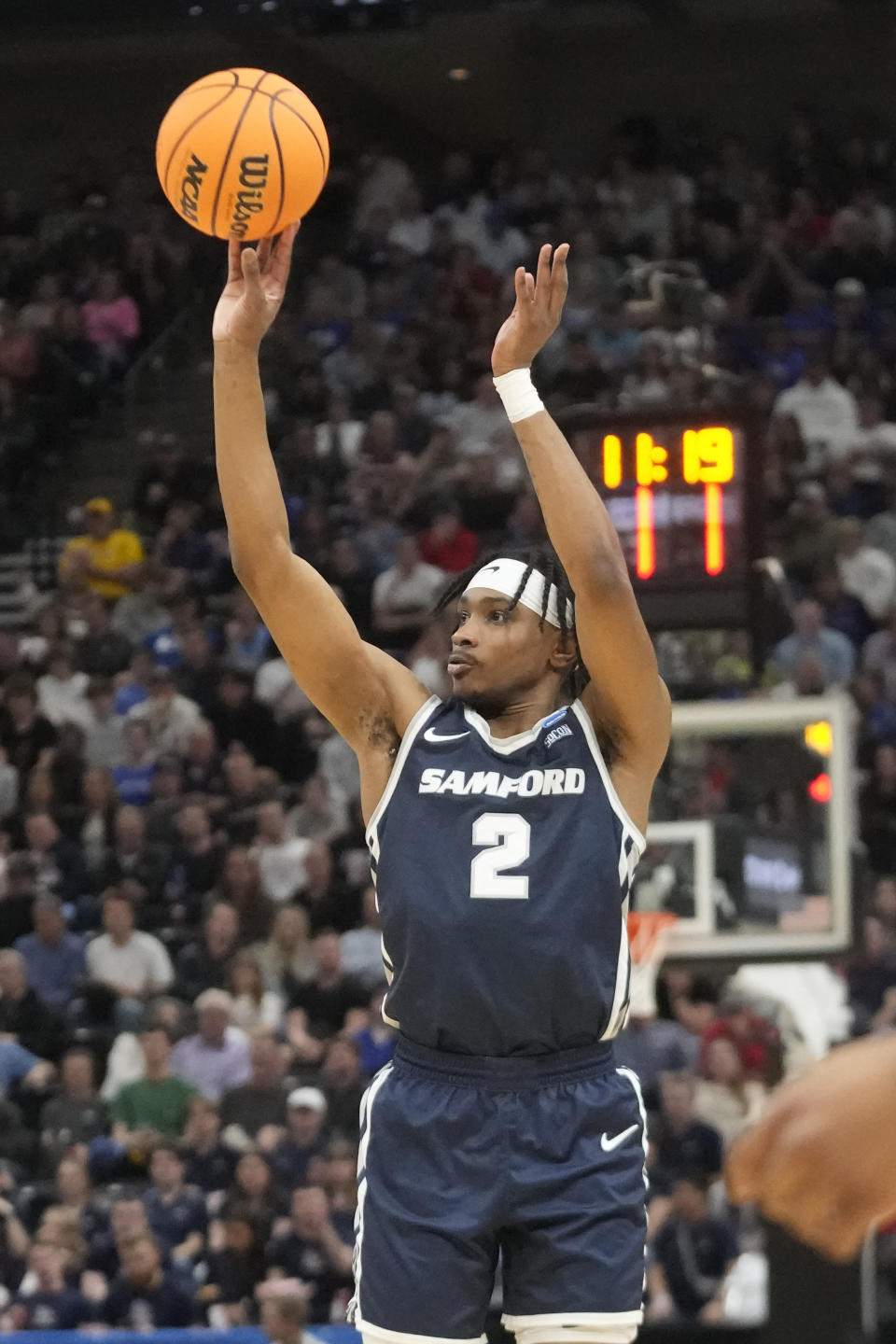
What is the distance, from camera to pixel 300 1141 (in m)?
10.7

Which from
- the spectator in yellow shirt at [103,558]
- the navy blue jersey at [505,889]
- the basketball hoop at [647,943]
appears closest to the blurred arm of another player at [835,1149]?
the navy blue jersey at [505,889]

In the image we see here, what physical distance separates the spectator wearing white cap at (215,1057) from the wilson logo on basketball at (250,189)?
24.0 feet

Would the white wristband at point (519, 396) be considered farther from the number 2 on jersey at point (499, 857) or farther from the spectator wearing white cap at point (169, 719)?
the spectator wearing white cap at point (169, 719)

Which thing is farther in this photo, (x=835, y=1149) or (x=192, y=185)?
(x=192, y=185)

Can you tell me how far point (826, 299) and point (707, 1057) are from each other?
7129 mm

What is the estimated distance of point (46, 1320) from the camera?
1010 centimetres

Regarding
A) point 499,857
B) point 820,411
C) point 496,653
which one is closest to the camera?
point 499,857

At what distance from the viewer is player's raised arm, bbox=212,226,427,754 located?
4418mm

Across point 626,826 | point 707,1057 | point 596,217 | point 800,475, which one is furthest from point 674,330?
point 626,826

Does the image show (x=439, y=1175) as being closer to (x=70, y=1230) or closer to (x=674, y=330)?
(x=70, y=1230)

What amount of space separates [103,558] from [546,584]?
35.8ft

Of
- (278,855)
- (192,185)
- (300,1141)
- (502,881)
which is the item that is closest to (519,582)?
(502,881)

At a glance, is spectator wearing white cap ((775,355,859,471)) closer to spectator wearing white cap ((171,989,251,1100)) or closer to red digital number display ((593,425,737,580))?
spectator wearing white cap ((171,989,251,1100))

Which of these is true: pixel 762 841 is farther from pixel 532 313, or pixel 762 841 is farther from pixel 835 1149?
pixel 835 1149
